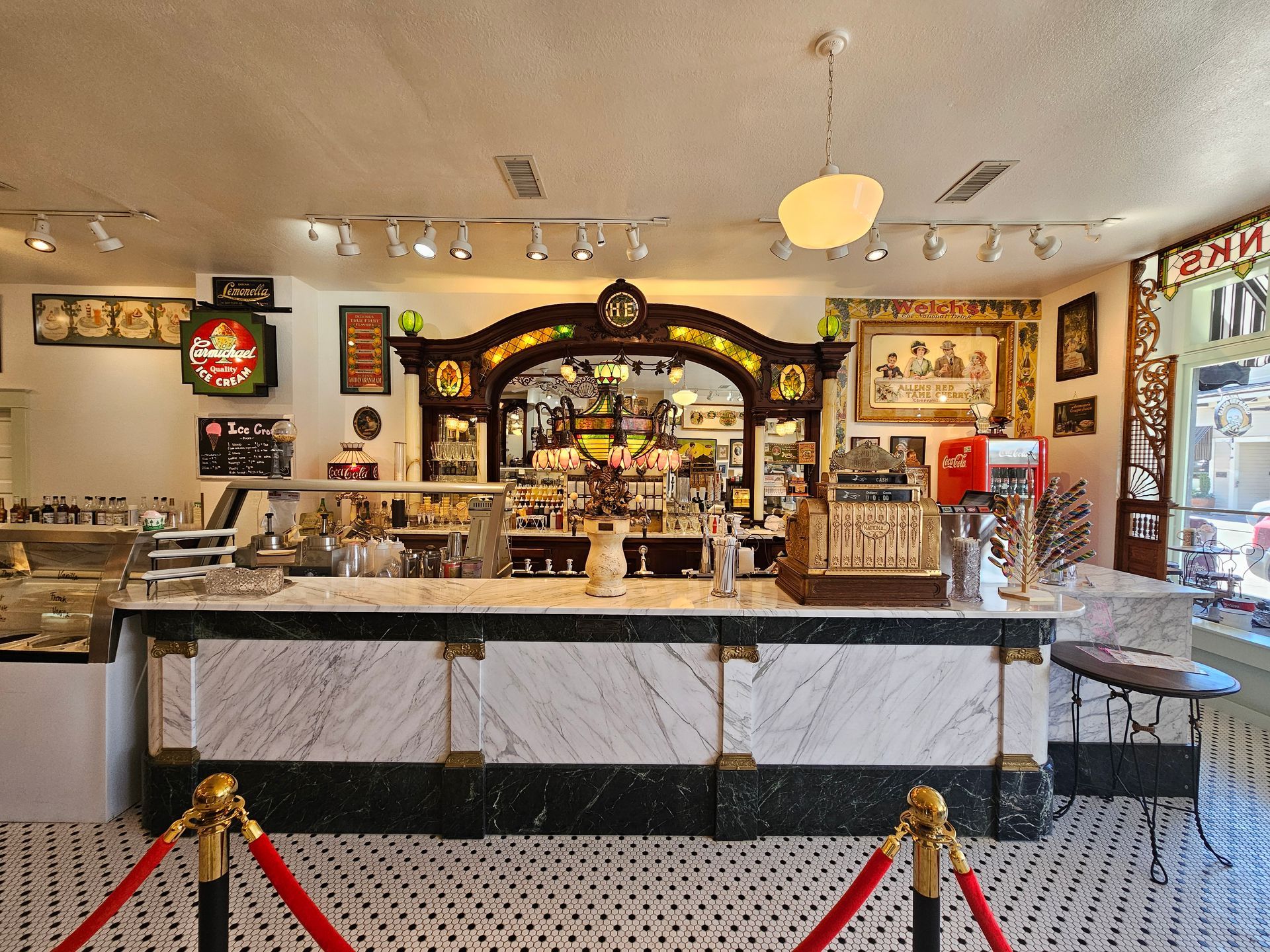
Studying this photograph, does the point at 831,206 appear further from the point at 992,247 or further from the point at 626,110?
the point at 992,247

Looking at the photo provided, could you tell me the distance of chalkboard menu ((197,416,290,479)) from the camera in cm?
541

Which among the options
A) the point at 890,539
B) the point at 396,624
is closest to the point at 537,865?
the point at 396,624

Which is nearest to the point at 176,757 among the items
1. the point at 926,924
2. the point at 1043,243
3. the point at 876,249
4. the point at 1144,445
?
the point at 926,924

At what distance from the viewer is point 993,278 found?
5.26 meters

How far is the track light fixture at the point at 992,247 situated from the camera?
13.2 feet

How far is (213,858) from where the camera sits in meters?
1.09

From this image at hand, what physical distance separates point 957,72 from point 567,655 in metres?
3.49

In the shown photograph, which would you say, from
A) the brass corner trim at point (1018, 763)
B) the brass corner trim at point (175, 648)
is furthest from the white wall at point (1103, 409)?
the brass corner trim at point (175, 648)

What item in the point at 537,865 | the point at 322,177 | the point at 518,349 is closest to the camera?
the point at 537,865

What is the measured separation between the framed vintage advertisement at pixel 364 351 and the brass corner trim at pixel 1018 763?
6477 mm

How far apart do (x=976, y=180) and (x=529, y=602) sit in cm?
411

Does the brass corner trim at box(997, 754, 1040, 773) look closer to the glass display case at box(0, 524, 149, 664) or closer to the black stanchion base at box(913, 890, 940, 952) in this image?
the black stanchion base at box(913, 890, 940, 952)

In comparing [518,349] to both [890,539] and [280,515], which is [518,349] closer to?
[280,515]

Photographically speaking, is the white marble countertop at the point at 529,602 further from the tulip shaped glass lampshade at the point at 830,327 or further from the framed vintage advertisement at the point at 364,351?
the framed vintage advertisement at the point at 364,351
